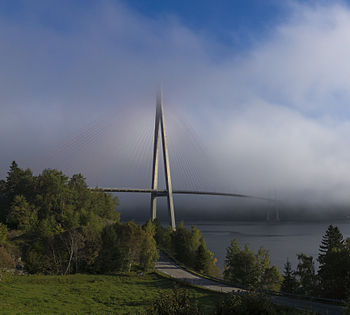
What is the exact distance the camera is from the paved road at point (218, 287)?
1523 centimetres

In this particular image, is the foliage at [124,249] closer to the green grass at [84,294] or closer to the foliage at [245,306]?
the green grass at [84,294]

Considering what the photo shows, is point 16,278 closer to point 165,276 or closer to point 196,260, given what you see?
point 165,276

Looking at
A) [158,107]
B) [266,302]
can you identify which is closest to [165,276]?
[266,302]

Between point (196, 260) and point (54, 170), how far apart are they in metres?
20.3

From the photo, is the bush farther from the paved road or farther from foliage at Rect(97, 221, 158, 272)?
the paved road

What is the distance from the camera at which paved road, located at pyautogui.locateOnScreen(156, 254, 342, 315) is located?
1523 cm

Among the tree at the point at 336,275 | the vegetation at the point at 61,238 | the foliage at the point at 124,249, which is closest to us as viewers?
the tree at the point at 336,275

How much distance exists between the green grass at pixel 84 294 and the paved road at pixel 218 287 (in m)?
1.51

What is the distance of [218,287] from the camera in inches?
819

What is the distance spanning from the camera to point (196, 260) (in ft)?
106

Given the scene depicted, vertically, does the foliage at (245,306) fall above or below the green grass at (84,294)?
above

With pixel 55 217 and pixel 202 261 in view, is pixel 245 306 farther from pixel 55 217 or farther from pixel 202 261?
pixel 55 217

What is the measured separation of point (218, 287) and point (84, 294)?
8.82m

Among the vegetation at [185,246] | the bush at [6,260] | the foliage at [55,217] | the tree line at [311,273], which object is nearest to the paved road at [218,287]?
the tree line at [311,273]
